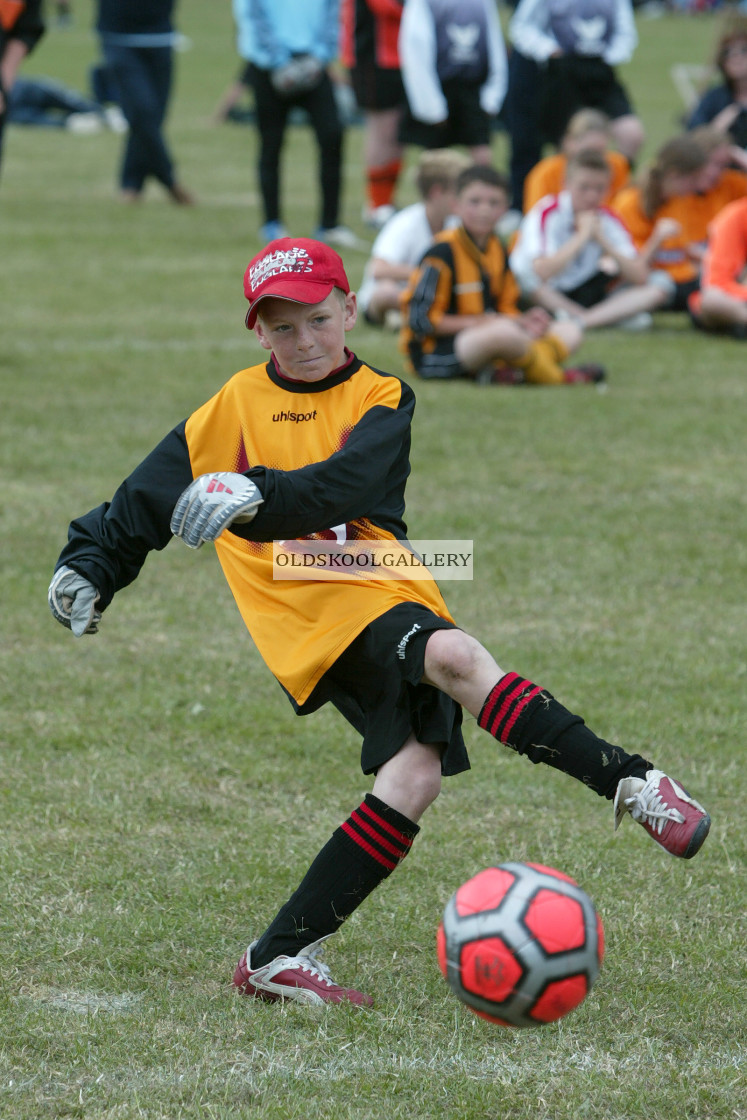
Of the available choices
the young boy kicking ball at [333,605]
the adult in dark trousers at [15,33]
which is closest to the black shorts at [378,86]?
the adult in dark trousers at [15,33]

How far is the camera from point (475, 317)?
8203 mm

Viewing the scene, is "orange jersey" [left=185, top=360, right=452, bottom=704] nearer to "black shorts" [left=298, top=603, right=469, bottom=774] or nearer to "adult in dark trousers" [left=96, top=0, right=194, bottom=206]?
"black shorts" [left=298, top=603, right=469, bottom=774]

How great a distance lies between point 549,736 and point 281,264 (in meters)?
1.05

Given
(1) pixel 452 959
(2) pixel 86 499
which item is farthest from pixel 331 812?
(2) pixel 86 499

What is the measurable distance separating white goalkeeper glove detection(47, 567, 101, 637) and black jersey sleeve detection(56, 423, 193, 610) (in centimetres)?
4

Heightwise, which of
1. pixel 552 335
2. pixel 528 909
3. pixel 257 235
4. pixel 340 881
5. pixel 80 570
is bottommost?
pixel 257 235

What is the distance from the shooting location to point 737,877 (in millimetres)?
3377

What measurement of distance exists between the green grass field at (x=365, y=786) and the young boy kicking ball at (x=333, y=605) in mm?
252

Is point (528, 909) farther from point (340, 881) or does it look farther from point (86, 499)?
point (86, 499)

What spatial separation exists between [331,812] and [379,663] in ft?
3.08

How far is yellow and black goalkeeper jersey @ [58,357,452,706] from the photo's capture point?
9.59 feet

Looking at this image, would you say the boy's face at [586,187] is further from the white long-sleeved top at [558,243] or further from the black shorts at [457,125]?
the black shorts at [457,125]

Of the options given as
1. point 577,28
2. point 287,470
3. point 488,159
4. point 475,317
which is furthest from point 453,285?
point 287,470

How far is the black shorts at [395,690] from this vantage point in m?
2.85
